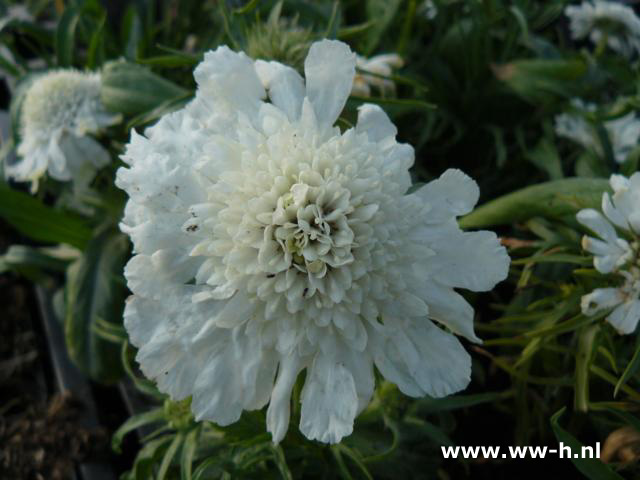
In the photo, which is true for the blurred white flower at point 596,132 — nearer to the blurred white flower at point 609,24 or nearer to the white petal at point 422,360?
the blurred white flower at point 609,24

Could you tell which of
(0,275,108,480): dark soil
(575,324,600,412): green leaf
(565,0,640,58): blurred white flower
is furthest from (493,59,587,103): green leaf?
(0,275,108,480): dark soil

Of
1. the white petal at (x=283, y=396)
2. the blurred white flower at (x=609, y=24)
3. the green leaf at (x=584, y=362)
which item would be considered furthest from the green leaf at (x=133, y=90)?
the blurred white flower at (x=609, y=24)

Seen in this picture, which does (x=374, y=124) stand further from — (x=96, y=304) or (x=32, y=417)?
(x=32, y=417)

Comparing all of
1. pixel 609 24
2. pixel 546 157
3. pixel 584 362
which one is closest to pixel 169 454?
pixel 584 362

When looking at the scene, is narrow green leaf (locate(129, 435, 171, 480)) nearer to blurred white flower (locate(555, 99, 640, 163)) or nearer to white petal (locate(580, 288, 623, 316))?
white petal (locate(580, 288, 623, 316))

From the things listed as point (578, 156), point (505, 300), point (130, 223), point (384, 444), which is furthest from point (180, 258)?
point (578, 156)
